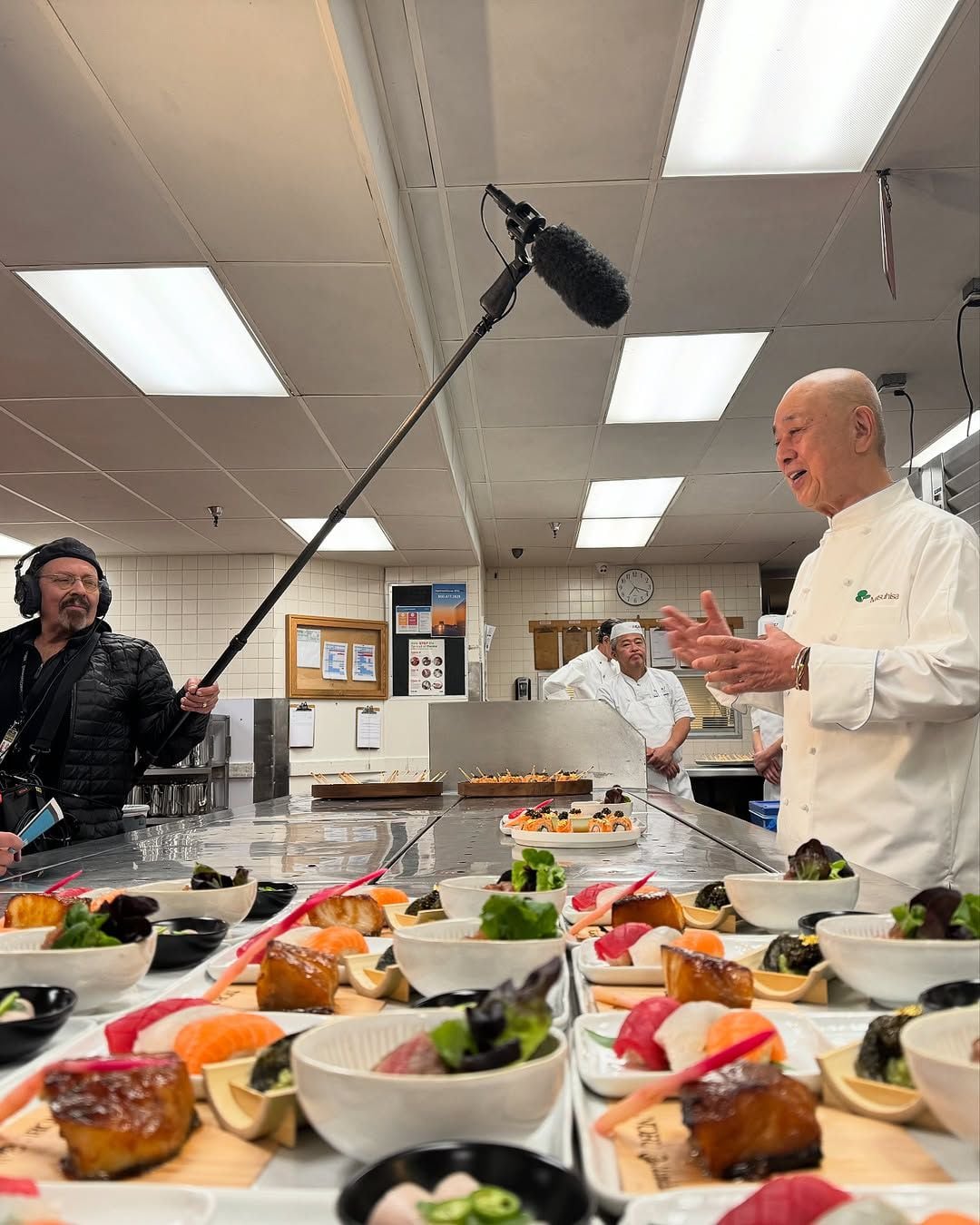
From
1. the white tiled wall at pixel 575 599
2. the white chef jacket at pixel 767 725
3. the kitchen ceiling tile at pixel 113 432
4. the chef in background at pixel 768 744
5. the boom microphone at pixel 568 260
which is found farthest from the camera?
the white tiled wall at pixel 575 599

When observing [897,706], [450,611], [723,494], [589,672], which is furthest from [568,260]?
[450,611]

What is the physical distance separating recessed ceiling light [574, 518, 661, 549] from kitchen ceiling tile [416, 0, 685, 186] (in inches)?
184

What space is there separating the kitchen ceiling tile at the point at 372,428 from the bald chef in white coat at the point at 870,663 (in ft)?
8.30

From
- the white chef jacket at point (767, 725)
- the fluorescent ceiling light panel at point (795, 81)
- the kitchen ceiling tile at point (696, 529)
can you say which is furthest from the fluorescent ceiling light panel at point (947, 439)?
the fluorescent ceiling light panel at point (795, 81)

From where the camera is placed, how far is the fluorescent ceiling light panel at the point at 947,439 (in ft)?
16.9

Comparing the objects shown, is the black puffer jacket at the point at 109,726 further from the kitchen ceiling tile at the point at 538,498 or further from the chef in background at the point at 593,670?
the kitchen ceiling tile at the point at 538,498

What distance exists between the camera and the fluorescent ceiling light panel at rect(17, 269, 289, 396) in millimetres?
3270

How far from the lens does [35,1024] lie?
70cm

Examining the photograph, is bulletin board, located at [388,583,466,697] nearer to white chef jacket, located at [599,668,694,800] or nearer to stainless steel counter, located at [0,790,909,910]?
white chef jacket, located at [599,668,694,800]

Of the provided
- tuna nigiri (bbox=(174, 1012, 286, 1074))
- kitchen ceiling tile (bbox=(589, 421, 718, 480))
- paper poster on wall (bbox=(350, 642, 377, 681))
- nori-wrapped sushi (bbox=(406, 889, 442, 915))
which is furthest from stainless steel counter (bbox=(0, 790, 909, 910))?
paper poster on wall (bbox=(350, 642, 377, 681))

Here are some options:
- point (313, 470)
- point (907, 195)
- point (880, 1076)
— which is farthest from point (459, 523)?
point (880, 1076)

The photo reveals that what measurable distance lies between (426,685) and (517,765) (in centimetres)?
447

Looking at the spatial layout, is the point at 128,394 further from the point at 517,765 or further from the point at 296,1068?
the point at 296,1068

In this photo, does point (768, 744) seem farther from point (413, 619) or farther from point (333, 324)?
point (333, 324)
